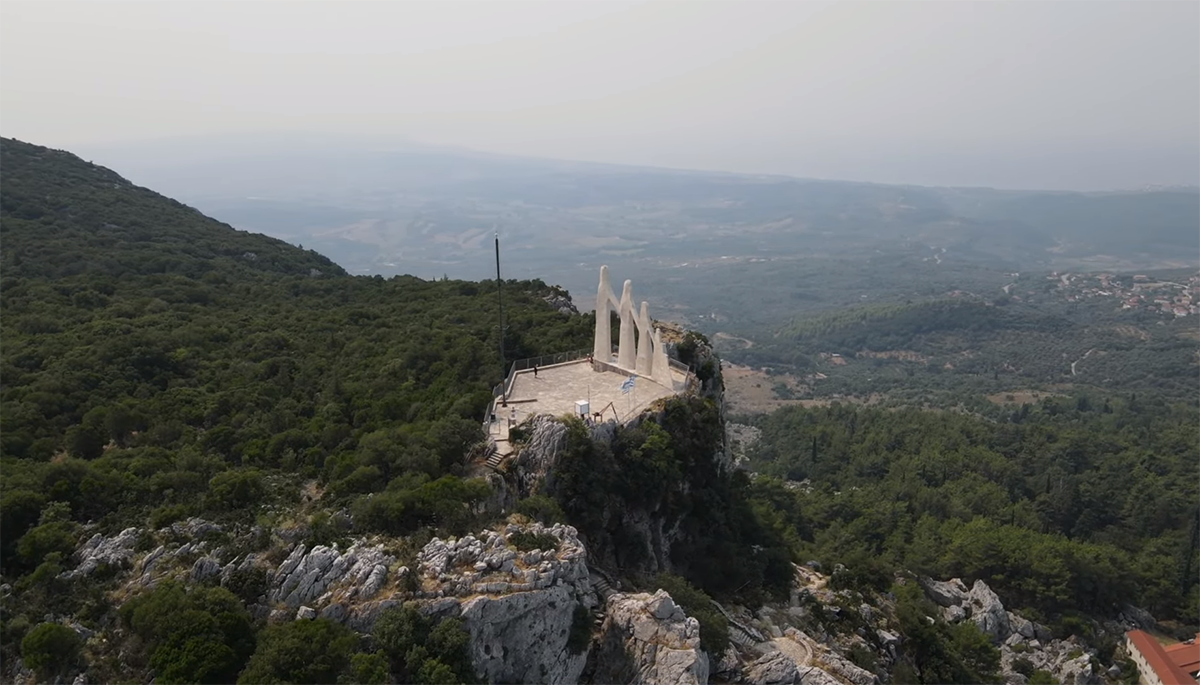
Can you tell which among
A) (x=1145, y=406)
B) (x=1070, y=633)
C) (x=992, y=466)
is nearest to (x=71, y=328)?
(x=1070, y=633)

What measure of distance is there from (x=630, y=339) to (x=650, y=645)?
1699 centimetres

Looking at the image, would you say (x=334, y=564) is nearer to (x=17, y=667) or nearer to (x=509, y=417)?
(x=17, y=667)

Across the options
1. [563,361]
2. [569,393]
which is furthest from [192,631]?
[563,361]

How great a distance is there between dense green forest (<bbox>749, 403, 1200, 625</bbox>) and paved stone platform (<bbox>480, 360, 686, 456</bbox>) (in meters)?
14.4

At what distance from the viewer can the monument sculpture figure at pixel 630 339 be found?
34031 mm

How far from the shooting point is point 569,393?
108ft

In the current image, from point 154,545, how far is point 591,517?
13521 millimetres

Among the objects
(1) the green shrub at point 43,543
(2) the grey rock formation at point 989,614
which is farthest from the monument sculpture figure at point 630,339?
(1) the green shrub at point 43,543

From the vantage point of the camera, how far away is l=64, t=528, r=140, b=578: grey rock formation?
20.8 m

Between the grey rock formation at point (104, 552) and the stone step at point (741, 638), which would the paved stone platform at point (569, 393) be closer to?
the stone step at point (741, 638)

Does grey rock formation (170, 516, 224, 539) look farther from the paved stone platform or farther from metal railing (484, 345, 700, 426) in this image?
metal railing (484, 345, 700, 426)

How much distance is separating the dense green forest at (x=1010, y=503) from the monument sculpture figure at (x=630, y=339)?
14070 mm

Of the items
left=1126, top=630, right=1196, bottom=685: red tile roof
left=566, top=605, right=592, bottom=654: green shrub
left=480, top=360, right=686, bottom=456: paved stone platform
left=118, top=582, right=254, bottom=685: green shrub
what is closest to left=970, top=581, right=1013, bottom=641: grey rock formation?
left=1126, top=630, right=1196, bottom=685: red tile roof

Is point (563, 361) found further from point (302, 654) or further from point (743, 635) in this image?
point (302, 654)
